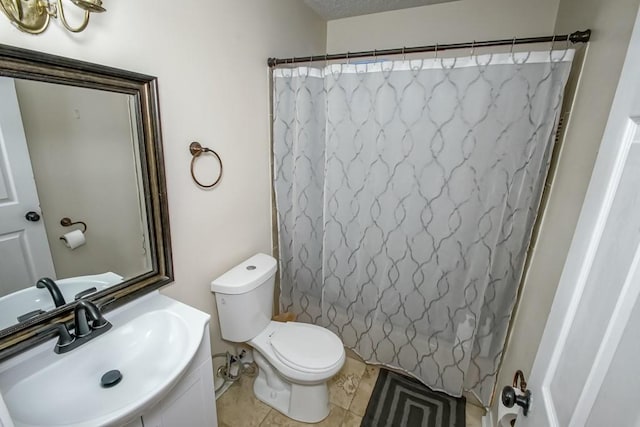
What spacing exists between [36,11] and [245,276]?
1212 mm

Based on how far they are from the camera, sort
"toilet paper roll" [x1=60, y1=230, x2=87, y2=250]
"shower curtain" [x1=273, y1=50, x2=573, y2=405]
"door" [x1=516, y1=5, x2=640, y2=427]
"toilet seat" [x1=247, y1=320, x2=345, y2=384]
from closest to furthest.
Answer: "door" [x1=516, y1=5, x2=640, y2=427], "toilet paper roll" [x1=60, y1=230, x2=87, y2=250], "shower curtain" [x1=273, y1=50, x2=573, y2=405], "toilet seat" [x1=247, y1=320, x2=345, y2=384]

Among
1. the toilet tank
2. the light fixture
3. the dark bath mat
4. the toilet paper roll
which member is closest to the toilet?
the toilet tank

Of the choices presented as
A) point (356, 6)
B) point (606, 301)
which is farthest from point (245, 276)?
point (356, 6)

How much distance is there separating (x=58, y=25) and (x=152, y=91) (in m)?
0.29

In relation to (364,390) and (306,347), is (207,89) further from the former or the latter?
(364,390)

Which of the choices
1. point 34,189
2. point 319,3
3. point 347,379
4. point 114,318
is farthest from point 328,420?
point 319,3

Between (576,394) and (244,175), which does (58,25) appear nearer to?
(244,175)

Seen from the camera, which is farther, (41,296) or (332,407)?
(332,407)

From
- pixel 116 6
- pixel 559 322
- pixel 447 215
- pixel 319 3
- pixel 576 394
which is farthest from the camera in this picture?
pixel 319 3

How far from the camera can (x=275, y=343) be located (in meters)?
1.56

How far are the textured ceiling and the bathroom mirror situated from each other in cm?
131

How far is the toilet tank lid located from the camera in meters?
1.45

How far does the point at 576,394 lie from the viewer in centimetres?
56

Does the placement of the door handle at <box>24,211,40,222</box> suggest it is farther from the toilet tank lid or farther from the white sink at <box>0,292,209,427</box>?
the toilet tank lid
